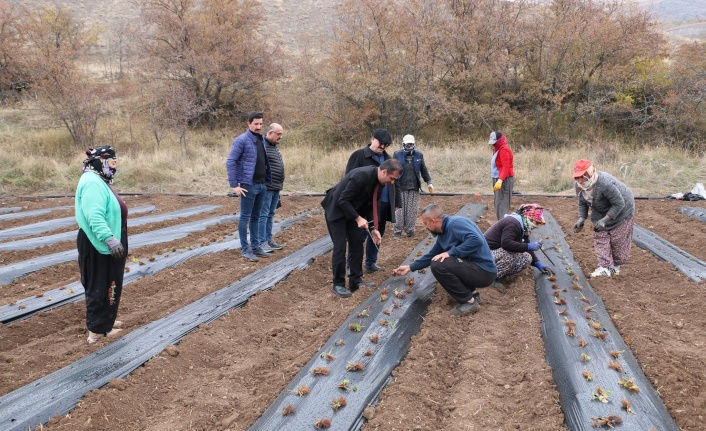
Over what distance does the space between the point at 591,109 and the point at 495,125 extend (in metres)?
3.57

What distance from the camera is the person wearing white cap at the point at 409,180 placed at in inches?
284

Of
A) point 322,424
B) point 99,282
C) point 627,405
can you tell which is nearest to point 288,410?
point 322,424

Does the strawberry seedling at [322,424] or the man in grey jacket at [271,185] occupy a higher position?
the man in grey jacket at [271,185]

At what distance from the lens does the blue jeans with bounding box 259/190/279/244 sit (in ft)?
21.5

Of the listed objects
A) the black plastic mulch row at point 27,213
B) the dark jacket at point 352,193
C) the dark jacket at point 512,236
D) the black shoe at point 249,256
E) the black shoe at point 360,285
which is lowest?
the black shoe at point 360,285

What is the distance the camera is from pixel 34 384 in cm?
340

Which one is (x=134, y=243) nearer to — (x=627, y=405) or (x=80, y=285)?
(x=80, y=285)

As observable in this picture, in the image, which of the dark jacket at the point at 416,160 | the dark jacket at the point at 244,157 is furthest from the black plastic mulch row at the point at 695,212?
the dark jacket at the point at 244,157

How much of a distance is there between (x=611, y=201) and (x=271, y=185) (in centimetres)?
410

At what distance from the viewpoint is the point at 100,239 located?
12.4 feet

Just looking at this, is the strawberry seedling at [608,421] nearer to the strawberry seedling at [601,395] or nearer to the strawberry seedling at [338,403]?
the strawberry seedling at [601,395]

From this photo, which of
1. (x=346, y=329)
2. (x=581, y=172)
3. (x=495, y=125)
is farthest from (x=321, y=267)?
(x=495, y=125)

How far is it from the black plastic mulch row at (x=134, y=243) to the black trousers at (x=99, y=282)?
245cm

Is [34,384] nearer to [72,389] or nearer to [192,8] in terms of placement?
[72,389]
